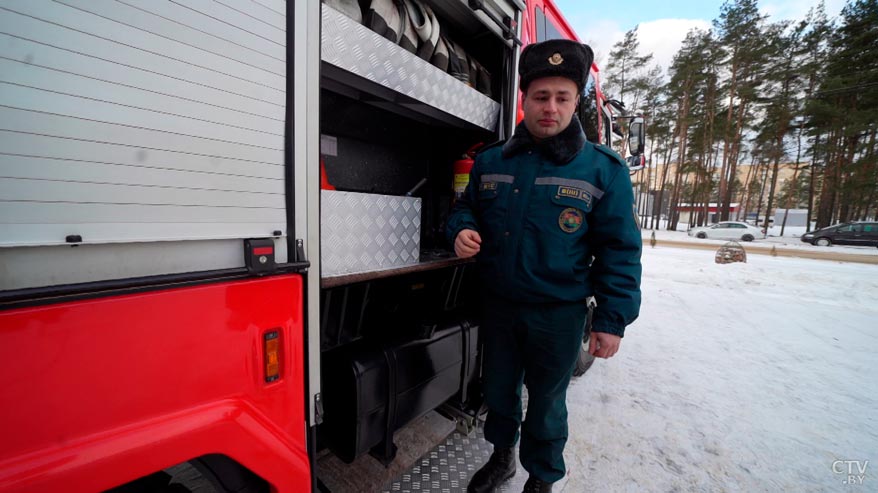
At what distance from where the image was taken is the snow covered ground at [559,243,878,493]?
1.94m

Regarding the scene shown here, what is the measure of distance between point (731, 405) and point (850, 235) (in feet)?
80.5

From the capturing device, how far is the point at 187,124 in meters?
0.78

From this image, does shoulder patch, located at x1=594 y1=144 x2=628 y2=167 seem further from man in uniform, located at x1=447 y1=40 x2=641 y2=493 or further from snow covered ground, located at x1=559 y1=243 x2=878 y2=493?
snow covered ground, located at x1=559 y1=243 x2=878 y2=493

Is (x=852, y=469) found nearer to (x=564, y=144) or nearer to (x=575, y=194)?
(x=575, y=194)

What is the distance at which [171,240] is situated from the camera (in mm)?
778

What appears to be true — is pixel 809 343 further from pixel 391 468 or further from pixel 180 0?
pixel 180 0

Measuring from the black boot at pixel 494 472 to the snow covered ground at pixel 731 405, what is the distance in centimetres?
34

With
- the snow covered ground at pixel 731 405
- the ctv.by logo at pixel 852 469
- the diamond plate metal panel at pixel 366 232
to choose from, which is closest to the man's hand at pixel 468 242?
the diamond plate metal panel at pixel 366 232

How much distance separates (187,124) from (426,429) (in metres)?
2.04

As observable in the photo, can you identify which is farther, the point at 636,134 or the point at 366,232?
the point at 636,134

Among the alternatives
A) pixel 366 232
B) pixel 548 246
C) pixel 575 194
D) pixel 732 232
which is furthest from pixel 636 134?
pixel 732 232

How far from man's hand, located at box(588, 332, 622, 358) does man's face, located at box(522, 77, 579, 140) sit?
903 millimetres

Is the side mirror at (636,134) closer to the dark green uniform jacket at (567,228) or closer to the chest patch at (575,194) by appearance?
the dark green uniform jacket at (567,228)

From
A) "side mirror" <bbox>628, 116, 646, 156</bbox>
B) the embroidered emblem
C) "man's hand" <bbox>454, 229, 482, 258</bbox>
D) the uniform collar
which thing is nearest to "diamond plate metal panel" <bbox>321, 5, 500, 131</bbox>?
the uniform collar
